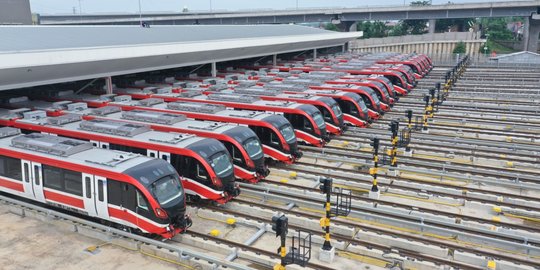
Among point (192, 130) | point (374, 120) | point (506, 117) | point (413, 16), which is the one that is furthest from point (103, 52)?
point (413, 16)

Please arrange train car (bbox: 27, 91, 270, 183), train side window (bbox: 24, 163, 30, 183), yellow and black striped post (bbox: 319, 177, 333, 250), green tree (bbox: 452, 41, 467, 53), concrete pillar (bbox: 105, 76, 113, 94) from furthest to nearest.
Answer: green tree (bbox: 452, 41, 467, 53)
concrete pillar (bbox: 105, 76, 113, 94)
train car (bbox: 27, 91, 270, 183)
train side window (bbox: 24, 163, 30, 183)
yellow and black striped post (bbox: 319, 177, 333, 250)

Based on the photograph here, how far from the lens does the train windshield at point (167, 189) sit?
13852mm

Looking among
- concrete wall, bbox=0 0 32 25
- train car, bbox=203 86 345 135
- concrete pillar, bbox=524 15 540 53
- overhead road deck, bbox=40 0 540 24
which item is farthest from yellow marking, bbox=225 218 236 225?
concrete pillar, bbox=524 15 540 53

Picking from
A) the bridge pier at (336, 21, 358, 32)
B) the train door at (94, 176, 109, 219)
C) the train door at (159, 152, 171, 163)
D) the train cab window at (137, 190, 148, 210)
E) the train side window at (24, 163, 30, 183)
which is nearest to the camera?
the train cab window at (137, 190, 148, 210)

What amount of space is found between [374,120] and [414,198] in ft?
47.2

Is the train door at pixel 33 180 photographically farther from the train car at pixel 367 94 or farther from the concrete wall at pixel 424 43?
the concrete wall at pixel 424 43

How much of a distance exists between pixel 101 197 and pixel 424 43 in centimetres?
8735

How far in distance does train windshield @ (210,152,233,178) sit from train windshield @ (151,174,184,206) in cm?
226

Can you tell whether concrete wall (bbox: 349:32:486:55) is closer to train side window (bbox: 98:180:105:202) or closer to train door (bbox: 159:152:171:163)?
train door (bbox: 159:152:171:163)

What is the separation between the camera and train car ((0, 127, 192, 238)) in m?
A: 13.8

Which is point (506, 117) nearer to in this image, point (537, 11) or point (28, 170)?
point (28, 170)

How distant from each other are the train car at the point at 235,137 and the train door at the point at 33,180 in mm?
5854

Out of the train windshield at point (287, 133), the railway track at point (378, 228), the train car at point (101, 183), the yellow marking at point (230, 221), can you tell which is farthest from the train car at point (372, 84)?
the train car at point (101, 183)

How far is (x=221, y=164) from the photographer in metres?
17.0
